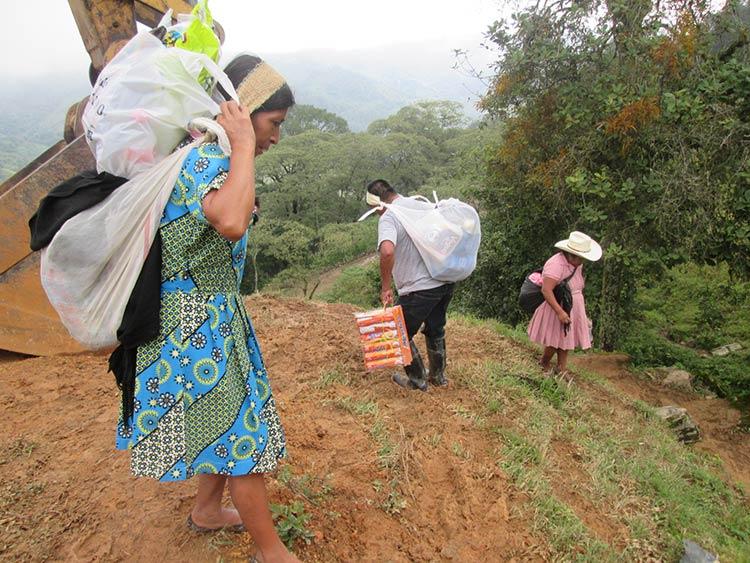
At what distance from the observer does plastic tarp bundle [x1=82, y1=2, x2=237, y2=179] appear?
1438mm

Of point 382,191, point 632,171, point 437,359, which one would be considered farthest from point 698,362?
point 382,191

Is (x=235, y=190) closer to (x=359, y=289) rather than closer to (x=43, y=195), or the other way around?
(x=43, y=195)

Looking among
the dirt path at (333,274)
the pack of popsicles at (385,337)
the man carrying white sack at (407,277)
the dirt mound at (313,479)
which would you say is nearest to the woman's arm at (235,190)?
the dirt mound at (313,479)

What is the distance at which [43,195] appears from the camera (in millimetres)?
3541

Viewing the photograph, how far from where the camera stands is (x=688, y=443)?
17.5ft

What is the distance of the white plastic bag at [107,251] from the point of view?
1.42 m

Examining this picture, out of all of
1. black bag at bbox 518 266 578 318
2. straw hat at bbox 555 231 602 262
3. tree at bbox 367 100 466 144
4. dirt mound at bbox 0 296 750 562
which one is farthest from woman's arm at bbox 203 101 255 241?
tree at bbox 367 100 466 144

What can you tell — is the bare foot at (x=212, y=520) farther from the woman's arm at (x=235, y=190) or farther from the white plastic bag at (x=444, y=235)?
the white plastic bag at (x=444, y=235)

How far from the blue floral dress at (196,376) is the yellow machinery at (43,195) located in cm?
235

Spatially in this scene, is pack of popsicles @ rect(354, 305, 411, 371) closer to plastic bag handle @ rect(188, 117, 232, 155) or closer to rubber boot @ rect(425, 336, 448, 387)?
rubber boot @ rect(425, 336, 448, 387)

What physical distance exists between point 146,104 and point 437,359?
118 inches

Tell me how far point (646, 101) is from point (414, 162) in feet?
71.8

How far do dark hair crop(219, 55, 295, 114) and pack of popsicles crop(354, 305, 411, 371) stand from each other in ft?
6.98

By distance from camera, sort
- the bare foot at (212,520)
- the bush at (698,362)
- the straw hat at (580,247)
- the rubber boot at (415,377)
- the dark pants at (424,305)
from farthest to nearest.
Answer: the bush at (698,362) < the straw hat at (580,247) < the rubber boot at (415,377) < the dark pants at (424,305) < the bare foot at (212,520)
